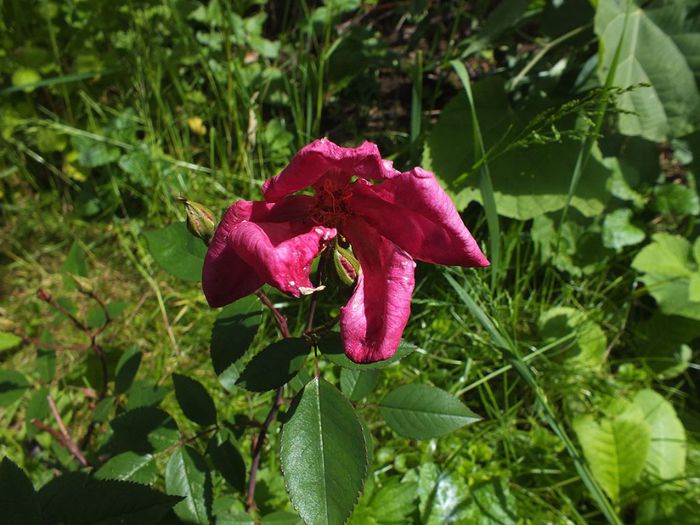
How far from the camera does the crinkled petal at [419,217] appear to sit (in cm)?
71

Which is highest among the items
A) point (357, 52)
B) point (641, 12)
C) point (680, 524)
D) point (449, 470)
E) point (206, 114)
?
point (641, 12)

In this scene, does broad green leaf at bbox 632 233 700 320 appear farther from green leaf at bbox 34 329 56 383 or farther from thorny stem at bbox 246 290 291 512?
green leaf at bbox 34 329 56 383

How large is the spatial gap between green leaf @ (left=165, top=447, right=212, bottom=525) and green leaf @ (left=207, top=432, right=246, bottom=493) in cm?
3

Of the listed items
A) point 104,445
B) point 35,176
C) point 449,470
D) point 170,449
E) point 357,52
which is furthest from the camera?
point 35,176

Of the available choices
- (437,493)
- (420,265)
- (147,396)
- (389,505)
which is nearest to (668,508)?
(437,493)

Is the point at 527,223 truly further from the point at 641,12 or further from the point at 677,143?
the point at 641,12

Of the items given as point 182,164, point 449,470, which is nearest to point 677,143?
point 449,470

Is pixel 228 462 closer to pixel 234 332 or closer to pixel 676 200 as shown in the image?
pixel 234 332

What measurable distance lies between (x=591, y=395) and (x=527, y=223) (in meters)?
0.62

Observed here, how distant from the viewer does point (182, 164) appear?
2025 mm

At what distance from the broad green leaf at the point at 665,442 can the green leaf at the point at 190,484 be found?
134 centimetres

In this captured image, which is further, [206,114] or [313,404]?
[206,114]

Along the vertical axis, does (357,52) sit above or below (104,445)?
above

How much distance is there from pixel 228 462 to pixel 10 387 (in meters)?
0.64
